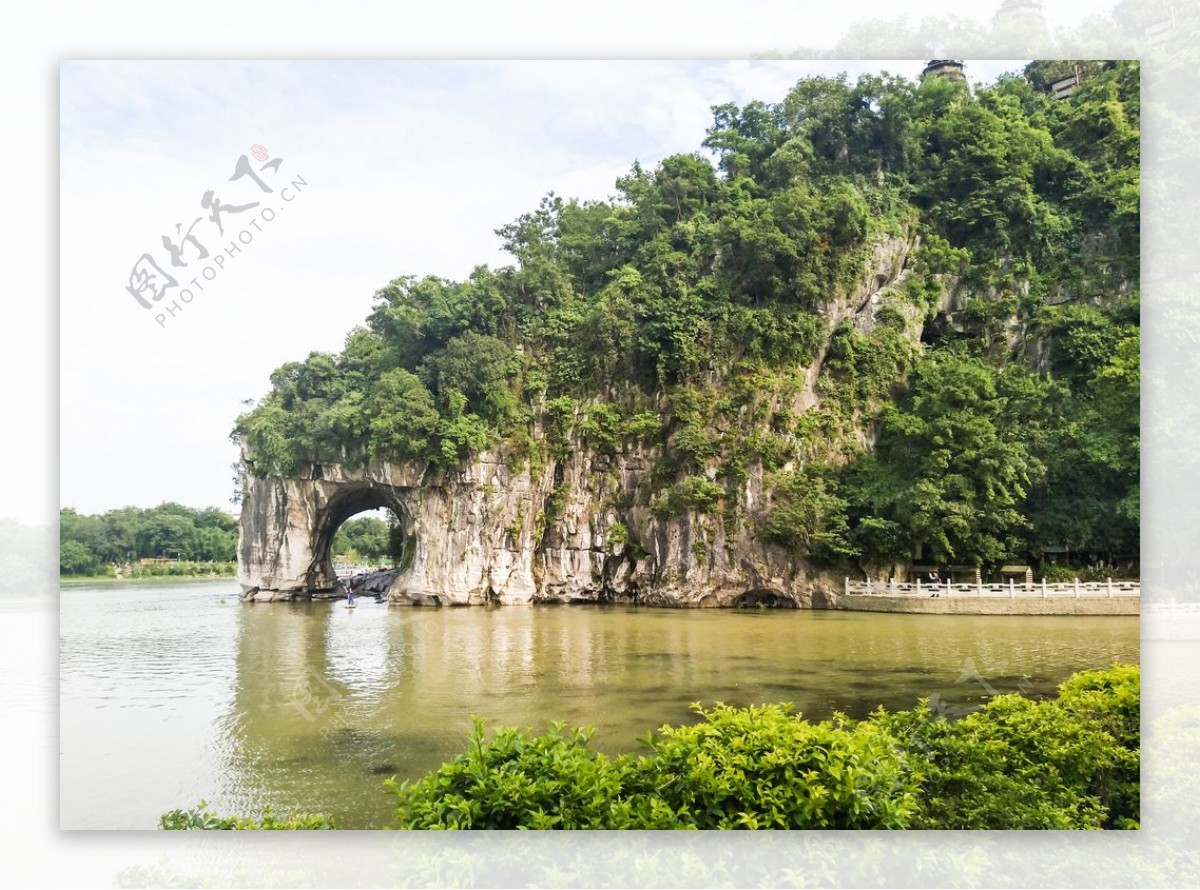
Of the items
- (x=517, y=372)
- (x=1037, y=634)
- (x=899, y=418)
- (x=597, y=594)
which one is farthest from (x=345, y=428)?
(x=1037, y=634)

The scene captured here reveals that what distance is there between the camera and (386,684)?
7086 millimetres

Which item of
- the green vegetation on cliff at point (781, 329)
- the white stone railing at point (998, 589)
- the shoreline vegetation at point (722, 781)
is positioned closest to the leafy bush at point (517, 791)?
the shoreline vegetation at point (722, 781)

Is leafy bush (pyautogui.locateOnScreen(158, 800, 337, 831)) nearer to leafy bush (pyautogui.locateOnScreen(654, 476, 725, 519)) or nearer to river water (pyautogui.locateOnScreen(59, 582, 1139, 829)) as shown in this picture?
river water (pyautogui.locateOnScreen(59, 582, 1139, 829))

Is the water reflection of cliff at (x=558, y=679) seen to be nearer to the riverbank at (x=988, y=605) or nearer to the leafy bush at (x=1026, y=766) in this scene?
the riverbank at (x=988, y=605)

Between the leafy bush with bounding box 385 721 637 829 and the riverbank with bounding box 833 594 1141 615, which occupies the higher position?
the leafy bush with bounding box 385 721 637 829

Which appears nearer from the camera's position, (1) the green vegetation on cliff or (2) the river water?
(2) the river water

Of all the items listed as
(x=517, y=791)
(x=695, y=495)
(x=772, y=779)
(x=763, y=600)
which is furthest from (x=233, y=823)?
(x=763, y=600)

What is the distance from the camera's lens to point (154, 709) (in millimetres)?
5594

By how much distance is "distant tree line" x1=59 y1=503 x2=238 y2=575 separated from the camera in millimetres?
4759

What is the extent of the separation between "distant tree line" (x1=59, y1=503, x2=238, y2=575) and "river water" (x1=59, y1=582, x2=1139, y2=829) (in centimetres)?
25

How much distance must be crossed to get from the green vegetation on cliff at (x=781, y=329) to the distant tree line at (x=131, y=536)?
3.48m

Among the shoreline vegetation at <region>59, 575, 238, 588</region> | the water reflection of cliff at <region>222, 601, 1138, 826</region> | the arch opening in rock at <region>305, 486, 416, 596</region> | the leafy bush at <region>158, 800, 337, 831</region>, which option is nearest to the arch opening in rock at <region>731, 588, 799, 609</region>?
the water reflection of cliff at <region>222, 601, 1138, 826</region>

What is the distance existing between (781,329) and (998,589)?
19.7 feet

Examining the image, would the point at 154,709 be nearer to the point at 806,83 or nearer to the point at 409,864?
the point at 409,864
